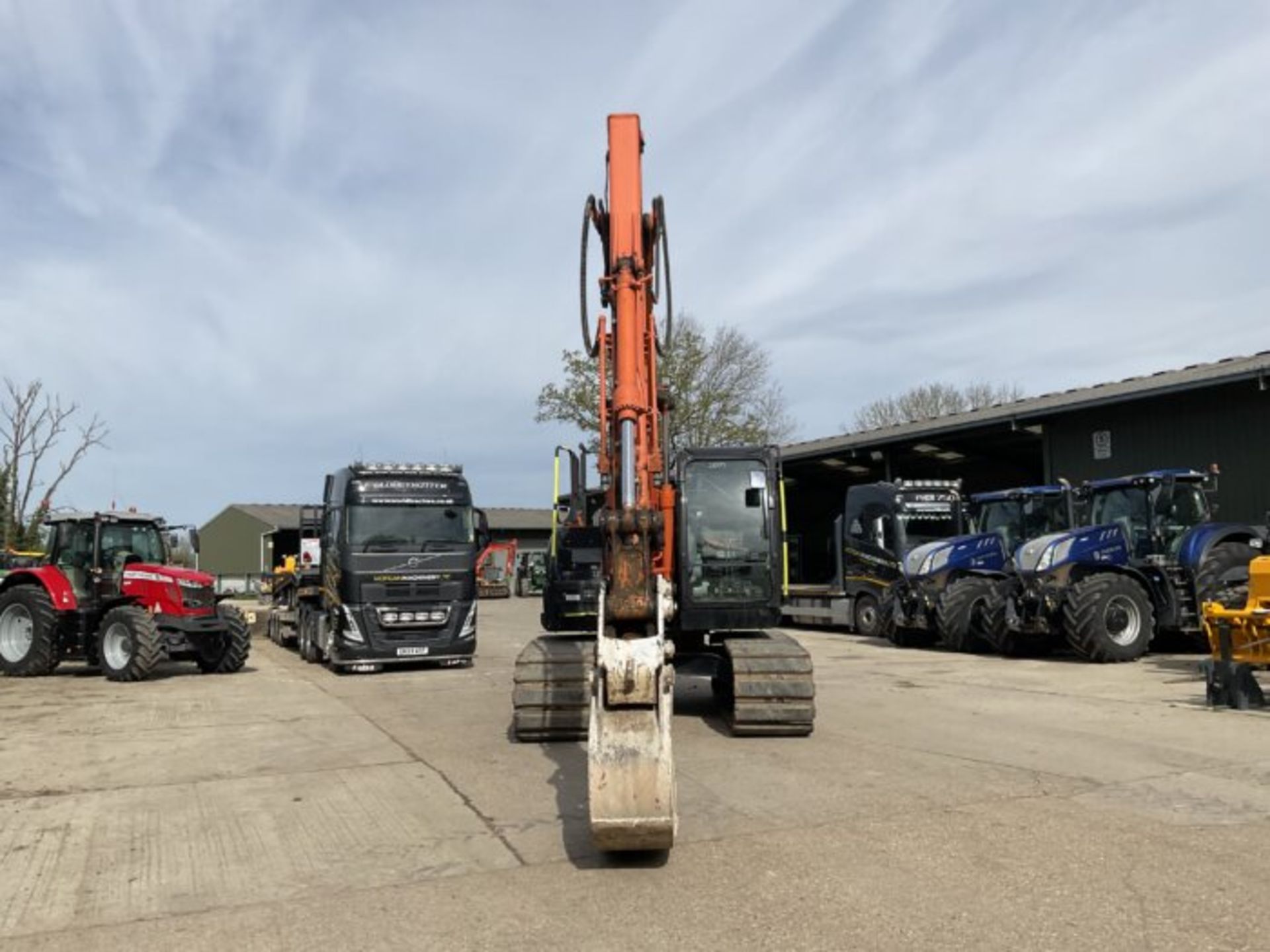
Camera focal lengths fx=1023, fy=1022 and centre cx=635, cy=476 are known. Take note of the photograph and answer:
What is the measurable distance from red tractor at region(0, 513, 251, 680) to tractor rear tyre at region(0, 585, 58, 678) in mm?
12

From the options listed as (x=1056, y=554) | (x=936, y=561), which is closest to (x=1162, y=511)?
(x=1056, y=554)

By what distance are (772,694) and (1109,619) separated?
8.13m

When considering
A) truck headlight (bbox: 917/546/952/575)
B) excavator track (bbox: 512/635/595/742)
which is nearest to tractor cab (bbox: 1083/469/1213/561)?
truck headlight (bbox: 917/546/952/575)

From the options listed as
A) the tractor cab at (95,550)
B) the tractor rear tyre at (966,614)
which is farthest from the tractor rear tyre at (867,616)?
the tractor cab at (95,550)

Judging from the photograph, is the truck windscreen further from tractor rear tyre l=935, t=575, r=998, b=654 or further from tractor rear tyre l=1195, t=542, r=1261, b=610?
tractor rear tyre l=1195, t=542, r=1261, b=610

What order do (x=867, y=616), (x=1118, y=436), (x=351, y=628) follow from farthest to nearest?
(x=867, y=616), (x=1118, y=436), (x=351, y=628)

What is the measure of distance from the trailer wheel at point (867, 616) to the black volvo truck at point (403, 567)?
32.3 feet

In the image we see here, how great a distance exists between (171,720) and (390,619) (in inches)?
188

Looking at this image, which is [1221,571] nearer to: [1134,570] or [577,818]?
[1134,570]

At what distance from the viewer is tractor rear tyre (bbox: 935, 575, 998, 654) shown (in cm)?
1750

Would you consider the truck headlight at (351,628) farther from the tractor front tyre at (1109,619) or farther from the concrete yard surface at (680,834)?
the tractor front tyre at (1109,619)

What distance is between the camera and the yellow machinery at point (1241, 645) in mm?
10008

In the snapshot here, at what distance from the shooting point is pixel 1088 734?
8.87 metres

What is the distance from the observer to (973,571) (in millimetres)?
18234
